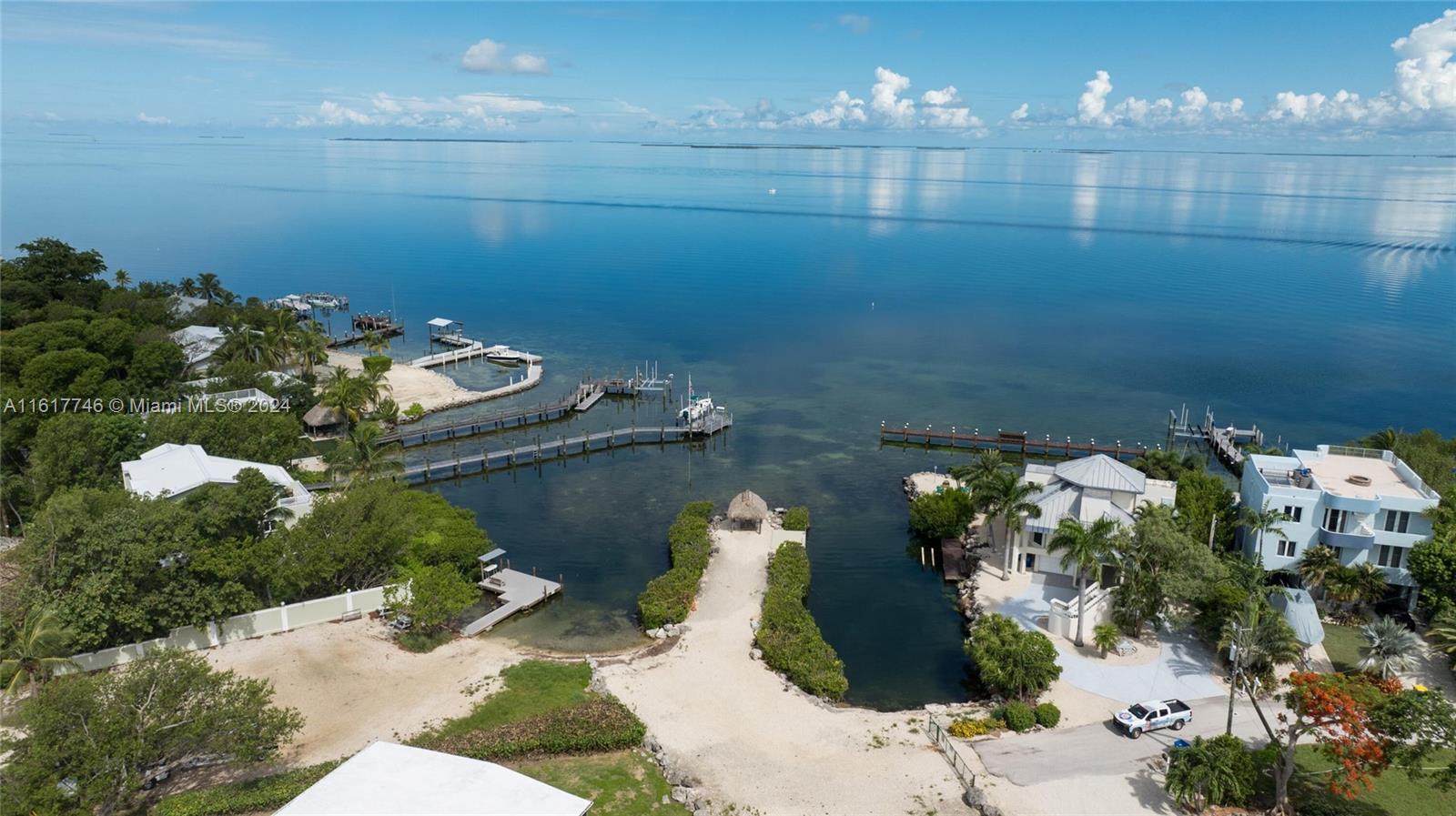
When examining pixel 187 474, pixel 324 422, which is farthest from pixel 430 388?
pixel 187 474

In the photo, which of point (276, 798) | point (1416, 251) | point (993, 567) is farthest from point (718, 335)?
point (1416, 251)

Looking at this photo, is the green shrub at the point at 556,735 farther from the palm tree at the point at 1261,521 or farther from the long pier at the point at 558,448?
the long pier at the point at 558,448

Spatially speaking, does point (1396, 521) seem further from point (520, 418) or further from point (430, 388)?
point (430, 388)

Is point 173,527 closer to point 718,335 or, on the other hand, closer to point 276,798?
point 276,798

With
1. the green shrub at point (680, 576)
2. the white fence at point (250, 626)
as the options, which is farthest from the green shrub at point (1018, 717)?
the white fence at point (250, 626)

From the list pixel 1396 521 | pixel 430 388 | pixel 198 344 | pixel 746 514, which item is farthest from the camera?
pixel 430 388
